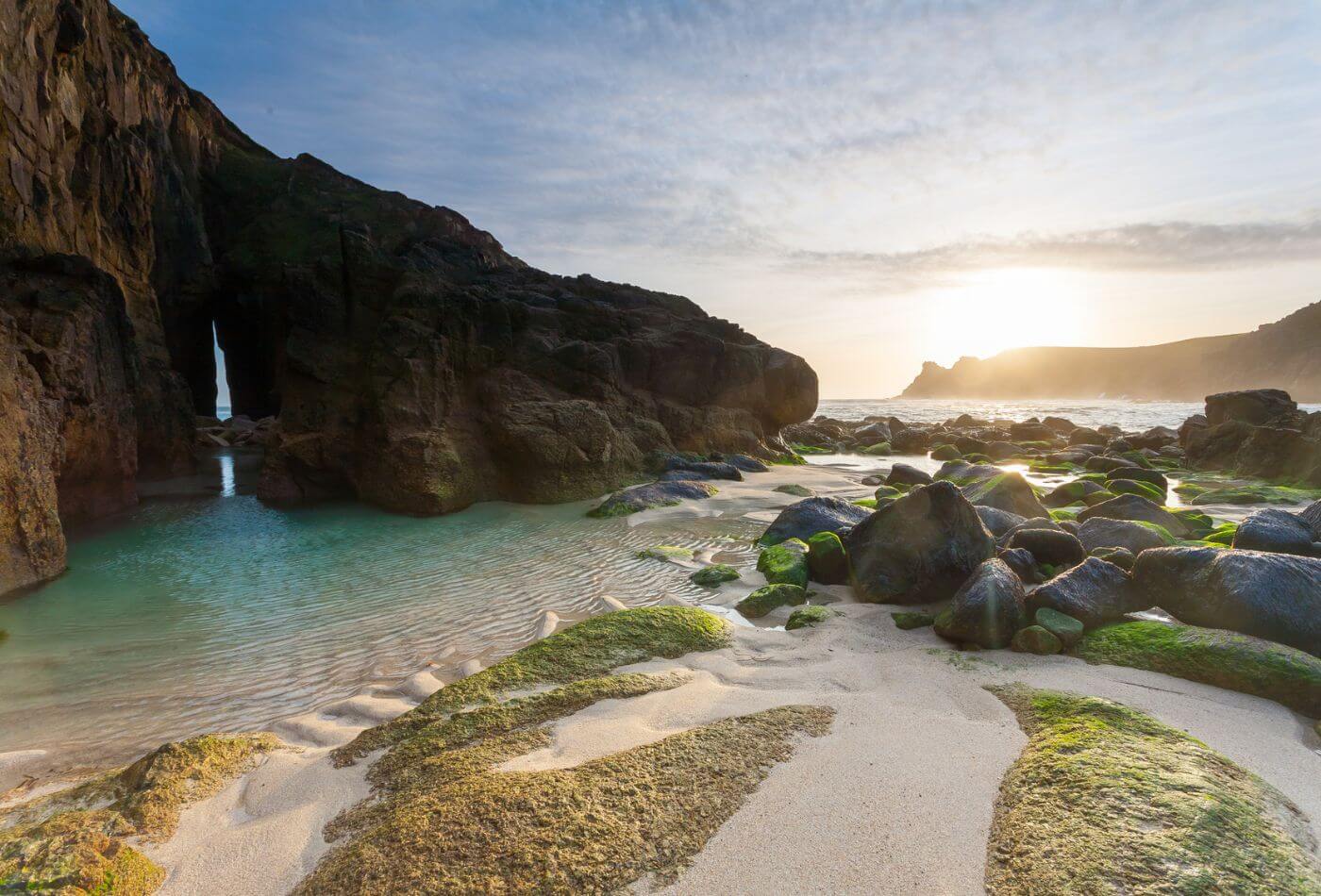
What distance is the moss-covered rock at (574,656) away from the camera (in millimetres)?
3949

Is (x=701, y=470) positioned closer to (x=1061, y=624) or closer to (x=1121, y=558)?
(x=1121, y=558)

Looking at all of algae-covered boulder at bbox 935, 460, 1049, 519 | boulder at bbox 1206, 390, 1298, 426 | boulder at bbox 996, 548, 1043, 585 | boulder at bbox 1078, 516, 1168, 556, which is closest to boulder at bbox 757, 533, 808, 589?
boulder at bbox 996, 548, 1043, 585

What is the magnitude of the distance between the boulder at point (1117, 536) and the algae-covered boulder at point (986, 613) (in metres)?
3.47

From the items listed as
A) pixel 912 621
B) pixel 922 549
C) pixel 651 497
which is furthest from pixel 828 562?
pixel 651 497

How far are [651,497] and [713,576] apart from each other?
19.9 feet

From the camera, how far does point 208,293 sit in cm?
3512

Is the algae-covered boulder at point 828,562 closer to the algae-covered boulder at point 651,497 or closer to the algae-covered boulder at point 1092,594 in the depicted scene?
the algae-covered boulder at point 1092,594

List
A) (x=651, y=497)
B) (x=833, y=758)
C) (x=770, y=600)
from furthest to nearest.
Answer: (x=651, y=497) < (x=770, y=600) < (x=833, y=758)

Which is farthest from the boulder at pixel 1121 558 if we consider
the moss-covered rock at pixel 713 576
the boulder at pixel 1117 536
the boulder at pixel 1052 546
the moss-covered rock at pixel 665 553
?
the moss-covered rock at pixel 665 553

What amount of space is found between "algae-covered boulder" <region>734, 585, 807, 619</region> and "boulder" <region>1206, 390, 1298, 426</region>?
2608cm

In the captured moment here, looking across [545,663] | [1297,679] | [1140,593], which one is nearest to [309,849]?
[545,663]

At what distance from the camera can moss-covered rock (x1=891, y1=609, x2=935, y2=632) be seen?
19.3 ft

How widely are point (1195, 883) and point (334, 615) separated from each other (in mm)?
8034

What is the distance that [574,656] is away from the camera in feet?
16.5
